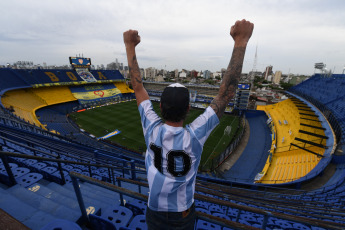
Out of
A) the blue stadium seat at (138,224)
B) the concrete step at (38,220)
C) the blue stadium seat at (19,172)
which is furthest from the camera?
the blue stadium seat at (19,172)

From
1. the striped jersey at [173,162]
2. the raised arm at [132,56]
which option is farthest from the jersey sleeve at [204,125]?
the raised arm at [132,56]

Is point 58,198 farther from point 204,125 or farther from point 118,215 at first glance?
point 204,125

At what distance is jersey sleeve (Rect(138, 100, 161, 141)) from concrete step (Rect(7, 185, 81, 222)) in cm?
195

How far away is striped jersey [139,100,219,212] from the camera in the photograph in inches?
47.4

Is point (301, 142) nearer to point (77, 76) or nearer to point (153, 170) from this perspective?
point (153, 170)

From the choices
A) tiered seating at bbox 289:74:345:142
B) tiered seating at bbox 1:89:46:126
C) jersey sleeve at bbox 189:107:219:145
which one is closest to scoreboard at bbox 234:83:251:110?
tiered seating at bbox 289:74:345:142

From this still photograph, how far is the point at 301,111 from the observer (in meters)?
21.1

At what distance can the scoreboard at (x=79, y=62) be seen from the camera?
3953 centimetres

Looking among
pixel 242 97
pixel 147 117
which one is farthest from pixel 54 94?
pixel 147 117

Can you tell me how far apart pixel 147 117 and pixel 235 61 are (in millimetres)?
977

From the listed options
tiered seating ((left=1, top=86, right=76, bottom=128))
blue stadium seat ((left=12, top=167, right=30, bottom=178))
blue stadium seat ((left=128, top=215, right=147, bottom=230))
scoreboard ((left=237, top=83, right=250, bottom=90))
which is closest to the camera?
blue stadium seat ((left=128, top=215, right=147, bottom=230))

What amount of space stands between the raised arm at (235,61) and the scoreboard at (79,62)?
4675 cm

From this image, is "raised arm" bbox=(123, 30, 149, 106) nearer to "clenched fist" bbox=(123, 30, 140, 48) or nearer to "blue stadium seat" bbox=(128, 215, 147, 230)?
"clenched fist" bbox=(123, 30, 140, 48)

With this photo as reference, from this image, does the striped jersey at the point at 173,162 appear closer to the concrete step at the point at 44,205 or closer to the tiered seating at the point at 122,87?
the concrete step at the point at 44,205
